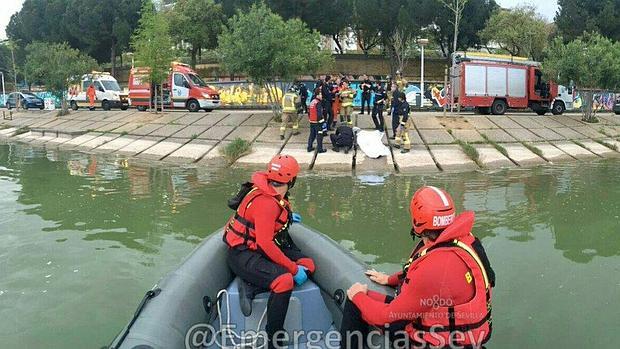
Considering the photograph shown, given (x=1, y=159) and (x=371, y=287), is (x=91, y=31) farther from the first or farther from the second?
(x=371, y=287)

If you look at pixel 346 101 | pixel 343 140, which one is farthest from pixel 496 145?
pixel 343 140

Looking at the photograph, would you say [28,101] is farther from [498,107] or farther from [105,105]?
[498,107]

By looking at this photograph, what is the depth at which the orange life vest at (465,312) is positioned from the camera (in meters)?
2.89

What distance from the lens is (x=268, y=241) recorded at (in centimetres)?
418

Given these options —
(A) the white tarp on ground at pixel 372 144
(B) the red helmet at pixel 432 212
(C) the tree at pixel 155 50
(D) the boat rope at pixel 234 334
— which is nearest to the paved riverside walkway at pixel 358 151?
(A) the white tarp on ground at pixel 372 144

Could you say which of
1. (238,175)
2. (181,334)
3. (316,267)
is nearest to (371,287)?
(316,267)

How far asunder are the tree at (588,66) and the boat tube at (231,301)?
19.0 meters

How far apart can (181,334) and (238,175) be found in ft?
33.1

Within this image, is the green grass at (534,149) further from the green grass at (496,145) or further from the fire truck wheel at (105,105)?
the fire truck wheel at (105,105)

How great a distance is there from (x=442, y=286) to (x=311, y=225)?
602 centimetres

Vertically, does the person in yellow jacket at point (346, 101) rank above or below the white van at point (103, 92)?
below

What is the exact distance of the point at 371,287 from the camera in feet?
12.8

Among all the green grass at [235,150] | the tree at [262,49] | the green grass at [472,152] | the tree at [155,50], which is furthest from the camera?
the tree at [155,50]

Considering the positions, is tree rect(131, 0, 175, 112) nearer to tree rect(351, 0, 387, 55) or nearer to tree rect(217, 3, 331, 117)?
tree rect(217, 3, 331, 117)
